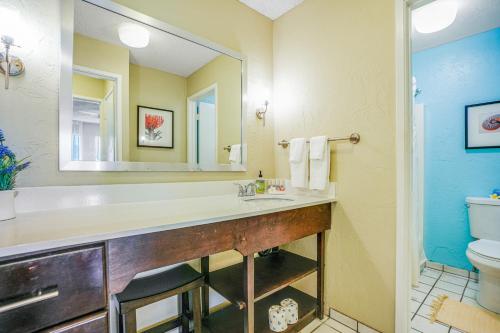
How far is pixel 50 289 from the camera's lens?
2.05 ft

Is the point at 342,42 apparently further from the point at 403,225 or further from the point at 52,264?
the point at 52,264

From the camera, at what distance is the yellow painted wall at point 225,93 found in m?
1.63

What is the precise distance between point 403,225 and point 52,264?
1.53 m

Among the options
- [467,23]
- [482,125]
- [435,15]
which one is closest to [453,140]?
[482,125]

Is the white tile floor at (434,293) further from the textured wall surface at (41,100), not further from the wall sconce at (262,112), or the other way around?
the textured wall surface at (41,100)

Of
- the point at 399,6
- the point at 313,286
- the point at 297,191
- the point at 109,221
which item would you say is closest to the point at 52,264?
the point at 109,221

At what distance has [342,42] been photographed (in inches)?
61.3

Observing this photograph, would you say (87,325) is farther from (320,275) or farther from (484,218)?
(484,218)

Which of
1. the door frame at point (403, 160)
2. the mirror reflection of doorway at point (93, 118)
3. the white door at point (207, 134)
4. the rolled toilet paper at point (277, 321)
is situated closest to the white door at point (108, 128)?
the mirror reflection of doorway at point (93, 118)

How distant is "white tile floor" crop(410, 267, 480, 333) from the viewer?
1.51m

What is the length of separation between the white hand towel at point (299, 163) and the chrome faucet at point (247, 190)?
0.98 ft

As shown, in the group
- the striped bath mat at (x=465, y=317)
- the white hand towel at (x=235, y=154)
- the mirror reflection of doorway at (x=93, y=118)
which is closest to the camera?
the mirror reflection of doorway at (x=93, y=118)

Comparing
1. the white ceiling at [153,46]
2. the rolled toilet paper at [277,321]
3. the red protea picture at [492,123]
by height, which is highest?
the white ceiling at [153,46]

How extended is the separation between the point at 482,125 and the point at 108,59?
3.00m
